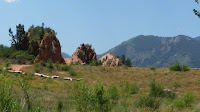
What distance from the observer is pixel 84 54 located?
6894 centimetres

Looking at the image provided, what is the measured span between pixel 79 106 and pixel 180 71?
31.6 metres

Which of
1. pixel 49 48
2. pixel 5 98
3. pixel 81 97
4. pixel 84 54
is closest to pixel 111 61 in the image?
pixel 84 54

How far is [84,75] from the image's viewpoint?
34406 millimetres

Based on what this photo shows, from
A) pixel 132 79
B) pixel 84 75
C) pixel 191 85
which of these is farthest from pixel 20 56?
pixel 191 85

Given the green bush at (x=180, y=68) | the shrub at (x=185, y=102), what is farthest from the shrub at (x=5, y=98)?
the green bush at (x=180, y=68)

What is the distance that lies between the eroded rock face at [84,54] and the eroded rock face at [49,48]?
11.0 meters

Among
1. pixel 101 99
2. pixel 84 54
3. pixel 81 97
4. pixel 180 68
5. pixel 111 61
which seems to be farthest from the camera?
pixel 111 61

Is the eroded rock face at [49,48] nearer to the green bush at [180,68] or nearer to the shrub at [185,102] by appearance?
the green bush at [180,68]

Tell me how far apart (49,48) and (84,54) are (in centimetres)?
1635

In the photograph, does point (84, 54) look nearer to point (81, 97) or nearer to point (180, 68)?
point (180, 68)

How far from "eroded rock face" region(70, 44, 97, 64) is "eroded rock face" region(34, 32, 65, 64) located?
36.1ft

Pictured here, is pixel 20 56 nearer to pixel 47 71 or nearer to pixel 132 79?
pixel 47 71

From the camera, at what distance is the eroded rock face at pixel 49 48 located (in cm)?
5238

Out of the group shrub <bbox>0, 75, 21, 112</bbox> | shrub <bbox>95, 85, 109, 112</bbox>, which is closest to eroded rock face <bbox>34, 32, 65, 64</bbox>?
shrub <bbox>95, 85, 109, 112</bbox>
